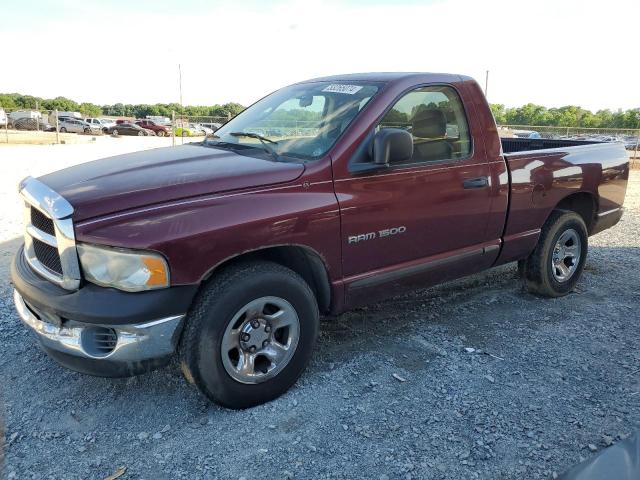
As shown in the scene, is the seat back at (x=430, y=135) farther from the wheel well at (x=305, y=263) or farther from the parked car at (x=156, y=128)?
the parked car at (x=156, y=128)

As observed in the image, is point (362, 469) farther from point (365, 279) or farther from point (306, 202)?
point (306, 202)

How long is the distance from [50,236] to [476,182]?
2.84 meters

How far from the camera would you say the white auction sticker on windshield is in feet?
11.9

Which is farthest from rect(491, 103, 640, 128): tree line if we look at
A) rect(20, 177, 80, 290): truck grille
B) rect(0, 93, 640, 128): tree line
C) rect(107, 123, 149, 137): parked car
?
rect(20, 177, 80, 290): truck grille

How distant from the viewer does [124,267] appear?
256 centimetres

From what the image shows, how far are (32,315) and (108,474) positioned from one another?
3.31 ft

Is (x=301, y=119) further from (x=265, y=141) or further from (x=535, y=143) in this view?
(x=535, y=143)

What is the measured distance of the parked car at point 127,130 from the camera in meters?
42.4

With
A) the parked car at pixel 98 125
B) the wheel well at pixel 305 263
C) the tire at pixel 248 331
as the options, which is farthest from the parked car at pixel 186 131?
the tire at pixel 248 331

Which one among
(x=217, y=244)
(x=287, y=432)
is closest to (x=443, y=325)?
(x=287, y=432)

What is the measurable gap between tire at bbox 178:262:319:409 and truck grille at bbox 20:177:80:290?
0.65m

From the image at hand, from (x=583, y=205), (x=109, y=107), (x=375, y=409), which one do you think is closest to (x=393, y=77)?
(x=375, y=409)

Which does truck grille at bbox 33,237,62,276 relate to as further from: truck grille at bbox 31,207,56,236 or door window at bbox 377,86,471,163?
door window at bbox 377,86,471,163

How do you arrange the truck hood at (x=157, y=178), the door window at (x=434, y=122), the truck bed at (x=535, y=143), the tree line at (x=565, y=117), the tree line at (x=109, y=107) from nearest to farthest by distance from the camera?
the truck hood at (x=157, y=178), the door window at (x=434, y=122), the truck bed at (x=535, y=143), the tree line at (x=565, y=117), the tree line at (x=109, y=107)
